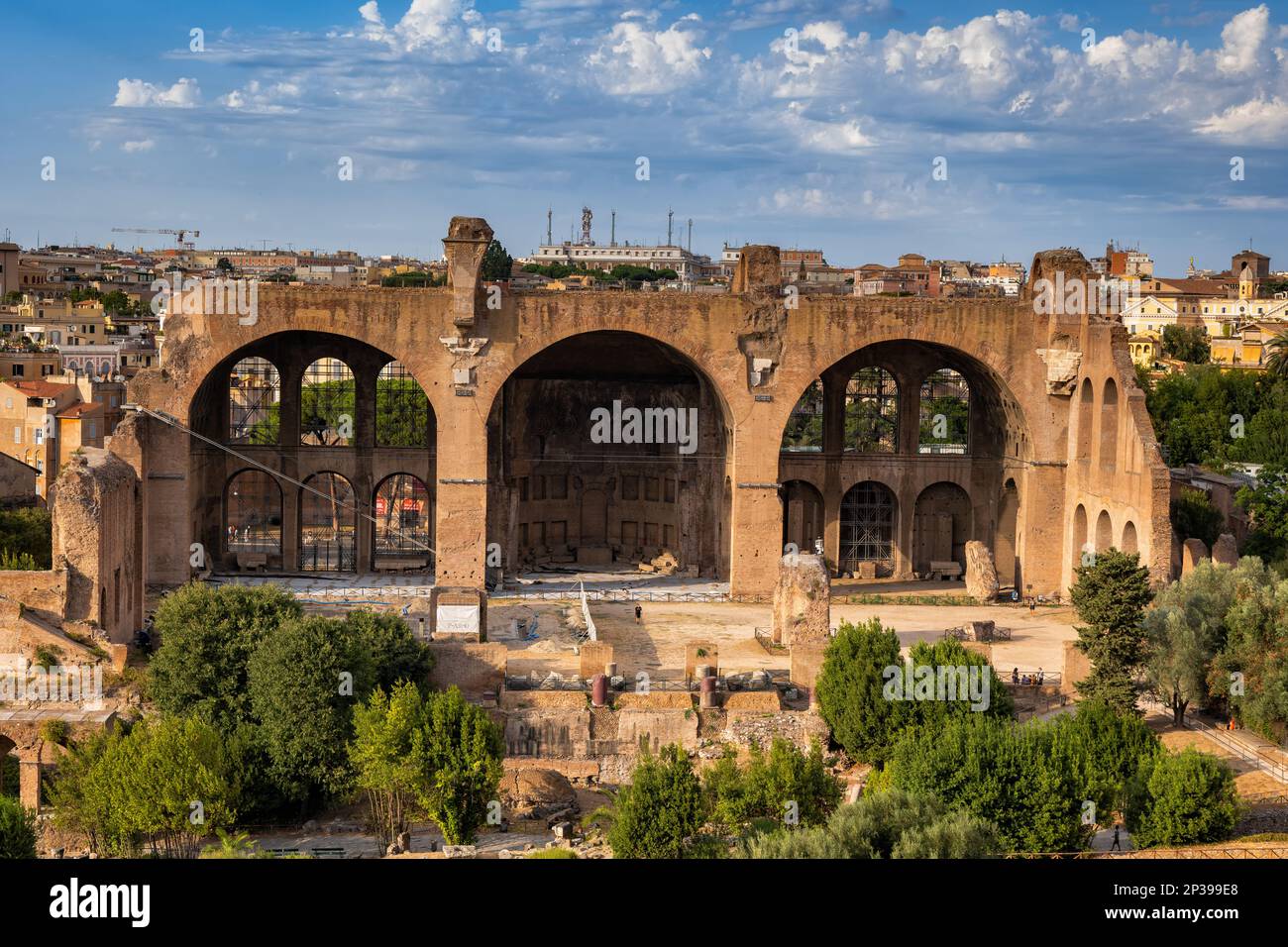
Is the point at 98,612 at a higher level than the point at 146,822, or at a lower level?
higher

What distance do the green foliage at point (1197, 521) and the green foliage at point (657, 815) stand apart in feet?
71.9

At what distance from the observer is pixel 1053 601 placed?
43.1m

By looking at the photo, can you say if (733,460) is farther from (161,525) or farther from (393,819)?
(393,819)

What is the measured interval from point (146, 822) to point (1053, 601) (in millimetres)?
26031

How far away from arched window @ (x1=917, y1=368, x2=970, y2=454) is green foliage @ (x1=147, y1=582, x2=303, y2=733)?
2375 centimetres

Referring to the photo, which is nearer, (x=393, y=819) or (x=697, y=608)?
(x=393, y=819)

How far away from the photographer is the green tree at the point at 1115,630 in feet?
96.3

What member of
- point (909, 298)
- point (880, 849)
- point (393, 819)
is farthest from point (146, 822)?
Result: point (909, 298)

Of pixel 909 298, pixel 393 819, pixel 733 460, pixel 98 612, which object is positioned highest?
pixel 909 298

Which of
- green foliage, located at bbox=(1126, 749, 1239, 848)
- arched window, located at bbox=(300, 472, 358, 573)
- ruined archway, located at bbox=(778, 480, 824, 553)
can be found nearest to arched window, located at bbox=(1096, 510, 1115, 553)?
ruined archway, located at bbox=(778, 480, 824, 553)

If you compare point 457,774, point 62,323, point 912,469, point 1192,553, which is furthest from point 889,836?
point 62,323

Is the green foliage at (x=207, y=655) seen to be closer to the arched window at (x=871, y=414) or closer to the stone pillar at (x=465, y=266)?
the stone pillar at (x=465, y=266)

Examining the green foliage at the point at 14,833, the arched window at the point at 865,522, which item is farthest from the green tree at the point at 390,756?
the arched window at the point at 865,522

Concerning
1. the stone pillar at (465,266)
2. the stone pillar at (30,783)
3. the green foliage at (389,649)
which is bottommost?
the stone pillar at (30,783)
